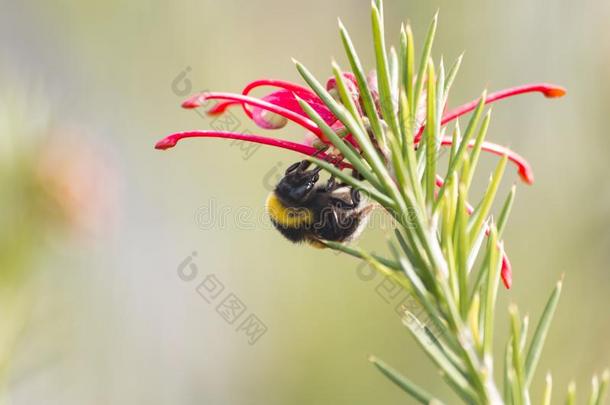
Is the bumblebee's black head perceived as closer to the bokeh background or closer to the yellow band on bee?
the yellow band on bee

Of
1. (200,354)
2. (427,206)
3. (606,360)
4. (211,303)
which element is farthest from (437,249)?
(200,354)

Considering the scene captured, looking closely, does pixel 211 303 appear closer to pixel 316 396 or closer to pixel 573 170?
pixel 316 396

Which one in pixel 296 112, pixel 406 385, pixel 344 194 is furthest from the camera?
A: pixel 344 194

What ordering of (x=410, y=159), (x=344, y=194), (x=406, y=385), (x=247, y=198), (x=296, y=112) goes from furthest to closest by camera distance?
(x=247, y=198) → (x=344, y=194) → (x=296, y=112) → (x=410, y=159) → (x=406, y=385)

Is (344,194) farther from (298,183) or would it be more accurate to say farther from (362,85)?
(362,85)

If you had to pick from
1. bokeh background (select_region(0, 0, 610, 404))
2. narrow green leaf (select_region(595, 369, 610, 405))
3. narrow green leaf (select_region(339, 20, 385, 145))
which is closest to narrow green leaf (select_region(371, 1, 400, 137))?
narrow green leaf (select_region(339, 20, 385, 145))

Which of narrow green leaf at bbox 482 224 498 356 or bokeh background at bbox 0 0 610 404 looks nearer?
narrow green leaf at bbox 482 224 498 356

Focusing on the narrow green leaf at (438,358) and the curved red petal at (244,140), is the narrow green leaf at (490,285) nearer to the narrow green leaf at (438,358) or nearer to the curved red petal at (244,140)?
the narrow green leaf at (438,358)

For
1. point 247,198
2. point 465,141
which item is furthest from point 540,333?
point 247,198
